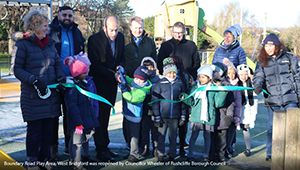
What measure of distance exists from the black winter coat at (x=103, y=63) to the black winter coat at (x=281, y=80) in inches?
91.8

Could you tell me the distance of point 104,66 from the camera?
4.57 meters

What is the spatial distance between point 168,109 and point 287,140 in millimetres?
1727

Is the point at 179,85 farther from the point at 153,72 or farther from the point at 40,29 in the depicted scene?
the point at 40,29

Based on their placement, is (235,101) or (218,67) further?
(218,67)

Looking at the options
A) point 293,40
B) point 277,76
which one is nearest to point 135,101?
point 277,76

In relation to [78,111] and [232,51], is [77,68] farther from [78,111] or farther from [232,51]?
[232,51]

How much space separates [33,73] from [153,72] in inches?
76.7

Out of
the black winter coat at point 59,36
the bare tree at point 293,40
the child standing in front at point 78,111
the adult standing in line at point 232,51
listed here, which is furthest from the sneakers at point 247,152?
the bare tree at point 293,40

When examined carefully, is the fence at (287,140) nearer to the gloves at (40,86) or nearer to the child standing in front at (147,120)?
the child standing in front at (147,120)

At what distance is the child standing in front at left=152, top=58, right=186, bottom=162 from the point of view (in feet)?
14.4

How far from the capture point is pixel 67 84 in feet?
12.6

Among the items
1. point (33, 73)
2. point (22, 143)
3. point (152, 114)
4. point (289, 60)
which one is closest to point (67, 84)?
point (33, 73)

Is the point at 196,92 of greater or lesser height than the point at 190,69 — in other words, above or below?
below

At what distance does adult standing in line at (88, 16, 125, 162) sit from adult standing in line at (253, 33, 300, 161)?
7.70 ft
